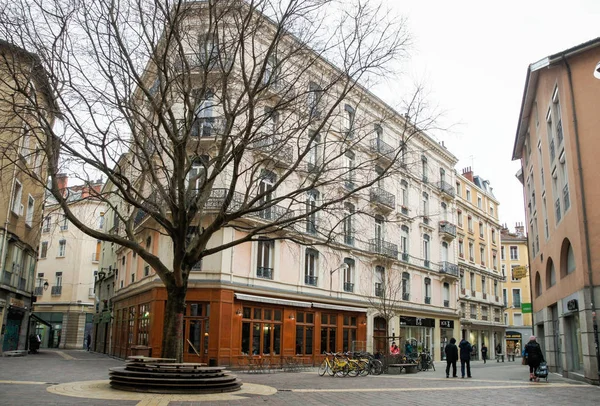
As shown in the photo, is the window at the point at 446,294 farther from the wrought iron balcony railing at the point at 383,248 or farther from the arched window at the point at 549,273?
the arched window at the point at 549,273

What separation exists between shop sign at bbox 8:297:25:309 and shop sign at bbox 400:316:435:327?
23.1 metres

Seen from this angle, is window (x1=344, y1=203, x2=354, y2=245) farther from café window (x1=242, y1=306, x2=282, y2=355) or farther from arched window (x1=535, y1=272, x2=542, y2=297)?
arched window (x1=535, y1=272, x2=542, y2=297)

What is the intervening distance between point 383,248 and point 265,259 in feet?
33.5

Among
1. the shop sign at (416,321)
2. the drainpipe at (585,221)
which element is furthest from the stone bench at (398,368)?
the shop sign at (416,321)

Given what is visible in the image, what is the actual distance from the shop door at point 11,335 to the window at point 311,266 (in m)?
15.8

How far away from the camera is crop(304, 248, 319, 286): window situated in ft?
95.6

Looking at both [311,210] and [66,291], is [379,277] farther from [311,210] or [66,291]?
[66,291]

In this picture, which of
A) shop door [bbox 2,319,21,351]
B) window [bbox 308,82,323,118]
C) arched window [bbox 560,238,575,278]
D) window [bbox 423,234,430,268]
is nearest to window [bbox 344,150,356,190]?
window [bbox 308,82,323,118]

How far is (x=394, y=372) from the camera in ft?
78.4

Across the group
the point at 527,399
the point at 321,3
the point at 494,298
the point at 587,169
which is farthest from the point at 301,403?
the point at 494,298

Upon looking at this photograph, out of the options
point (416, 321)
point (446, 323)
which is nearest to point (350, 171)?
point (416, 321)

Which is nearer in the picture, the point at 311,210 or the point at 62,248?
the point at 311,210

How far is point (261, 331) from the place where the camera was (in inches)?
1036

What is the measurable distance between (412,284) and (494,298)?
18.9 meters
